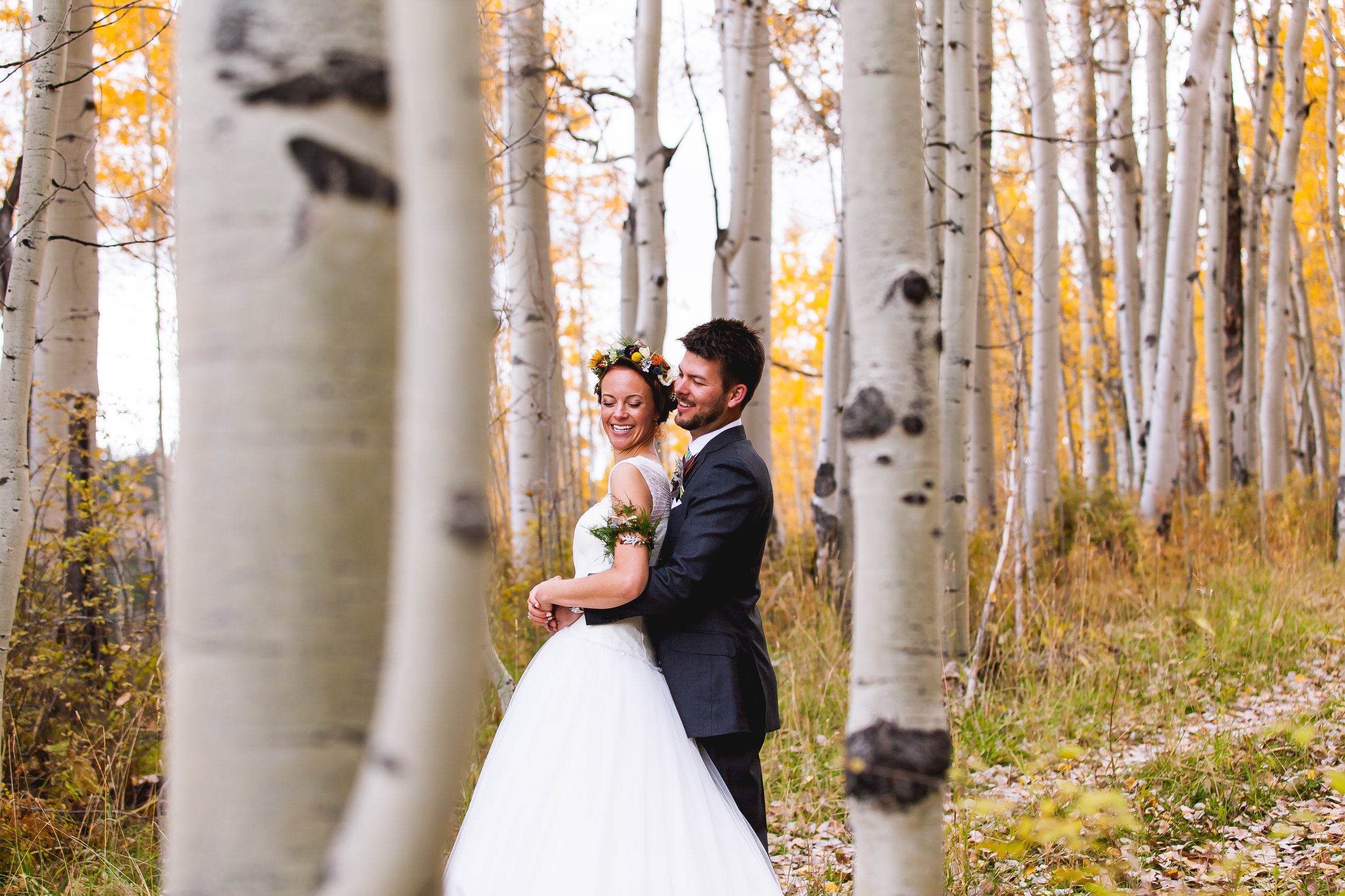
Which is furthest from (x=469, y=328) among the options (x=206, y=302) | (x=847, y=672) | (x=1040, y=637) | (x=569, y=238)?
(x=569, y=238)

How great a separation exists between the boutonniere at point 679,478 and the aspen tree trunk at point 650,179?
242 centimetres

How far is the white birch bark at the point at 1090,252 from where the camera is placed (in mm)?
9609

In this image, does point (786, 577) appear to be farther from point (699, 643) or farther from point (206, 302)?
point (206, 302)

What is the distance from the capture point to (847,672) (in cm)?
494

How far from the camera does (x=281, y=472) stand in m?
0.67

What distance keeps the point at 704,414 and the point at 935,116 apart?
3077 mm

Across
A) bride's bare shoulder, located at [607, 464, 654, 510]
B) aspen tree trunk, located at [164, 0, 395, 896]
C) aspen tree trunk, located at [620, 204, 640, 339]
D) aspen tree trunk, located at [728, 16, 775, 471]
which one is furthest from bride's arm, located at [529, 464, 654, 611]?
aspen tree trunk, located at [620, 204, 640, 339]

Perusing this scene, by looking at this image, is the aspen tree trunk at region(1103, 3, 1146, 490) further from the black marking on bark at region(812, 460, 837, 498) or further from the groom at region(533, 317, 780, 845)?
the groom at region(533, 317, 780, 845)

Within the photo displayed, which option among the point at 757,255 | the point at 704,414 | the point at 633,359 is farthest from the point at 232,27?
the point at 757,255

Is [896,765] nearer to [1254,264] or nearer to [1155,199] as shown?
[1155,199]

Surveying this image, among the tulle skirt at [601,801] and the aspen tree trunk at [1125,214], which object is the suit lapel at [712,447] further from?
the aspen tree trunk at [1125,214]

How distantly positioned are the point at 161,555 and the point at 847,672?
12.6 ft

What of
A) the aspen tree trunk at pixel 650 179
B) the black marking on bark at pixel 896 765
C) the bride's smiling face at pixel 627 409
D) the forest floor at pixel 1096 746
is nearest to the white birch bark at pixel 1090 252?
the forest floor at pixel 1096 746

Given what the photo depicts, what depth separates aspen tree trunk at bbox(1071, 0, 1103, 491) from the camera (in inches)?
378
